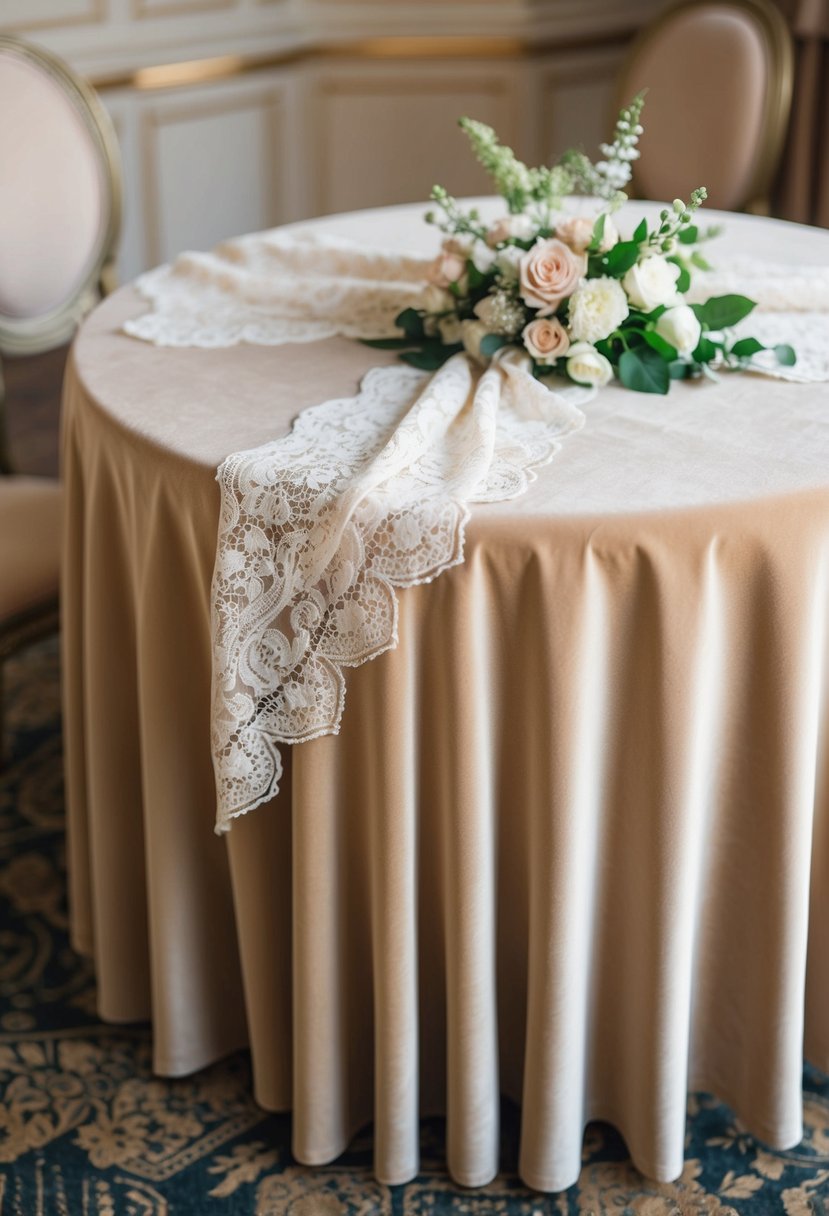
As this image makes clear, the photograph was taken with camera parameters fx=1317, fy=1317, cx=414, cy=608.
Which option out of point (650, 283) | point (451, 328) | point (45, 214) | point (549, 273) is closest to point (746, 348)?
point (650, 283)

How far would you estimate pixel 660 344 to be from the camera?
1629 mm

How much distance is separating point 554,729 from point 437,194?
733 mm

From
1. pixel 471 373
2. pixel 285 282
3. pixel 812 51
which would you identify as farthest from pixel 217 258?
pixel 812 51

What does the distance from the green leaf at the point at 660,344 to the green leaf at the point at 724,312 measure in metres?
0.10

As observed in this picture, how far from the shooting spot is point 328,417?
5.16 ft

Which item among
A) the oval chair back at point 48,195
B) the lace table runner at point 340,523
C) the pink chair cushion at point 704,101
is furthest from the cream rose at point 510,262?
the pink chair cushion at point 704,101

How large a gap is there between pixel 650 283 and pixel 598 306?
0.07 meters

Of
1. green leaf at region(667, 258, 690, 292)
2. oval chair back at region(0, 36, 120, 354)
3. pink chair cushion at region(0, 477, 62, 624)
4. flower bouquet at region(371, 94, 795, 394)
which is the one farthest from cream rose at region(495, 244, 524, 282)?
oval chair back at region(0, 36, 120, 354)

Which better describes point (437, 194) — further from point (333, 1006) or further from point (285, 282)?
point (333, 1006)

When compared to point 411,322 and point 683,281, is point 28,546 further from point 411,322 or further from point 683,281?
point 683,281

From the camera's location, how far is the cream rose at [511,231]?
171cm

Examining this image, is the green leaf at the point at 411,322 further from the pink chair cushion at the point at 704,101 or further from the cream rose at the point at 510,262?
the pink chair cushion at the point at 704,101

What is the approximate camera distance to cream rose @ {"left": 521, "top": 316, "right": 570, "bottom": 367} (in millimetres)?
1606
